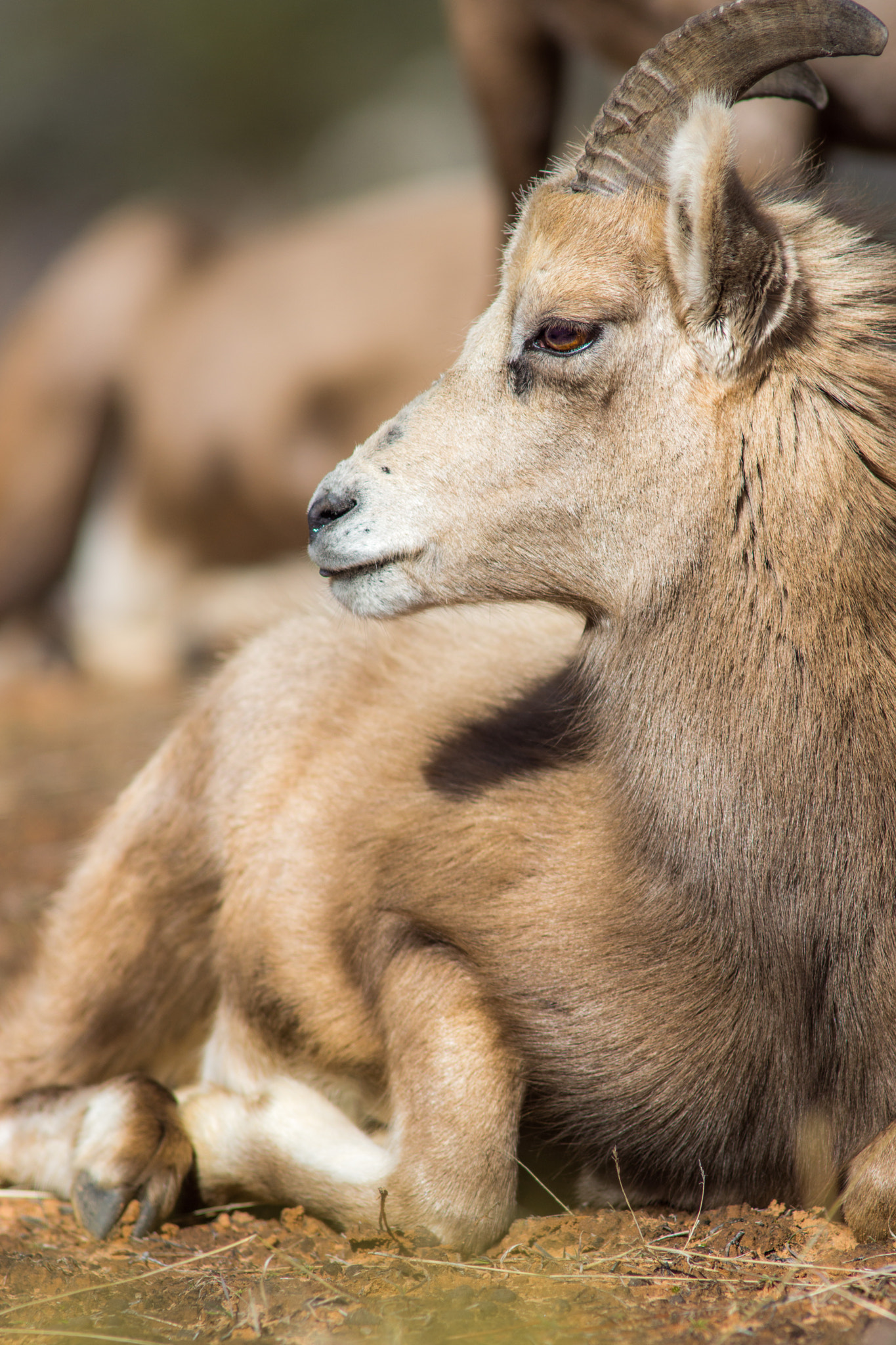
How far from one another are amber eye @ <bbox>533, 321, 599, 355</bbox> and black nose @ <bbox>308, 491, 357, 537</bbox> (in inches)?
21.0

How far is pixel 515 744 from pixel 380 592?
518 millimetres

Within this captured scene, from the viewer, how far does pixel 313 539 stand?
330cm

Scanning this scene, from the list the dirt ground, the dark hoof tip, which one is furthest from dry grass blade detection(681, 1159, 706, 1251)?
the dark hoof tip

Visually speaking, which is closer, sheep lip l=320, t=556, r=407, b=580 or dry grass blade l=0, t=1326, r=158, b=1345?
dry grass blade l=0, t=1326, r=158, b=1345

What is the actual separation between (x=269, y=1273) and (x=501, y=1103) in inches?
22.9

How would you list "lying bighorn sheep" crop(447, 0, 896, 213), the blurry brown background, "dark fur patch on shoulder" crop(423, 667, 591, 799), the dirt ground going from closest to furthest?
the dirt ground < "dark fur patch on shoulder" crop(423, 667, 591, 799) < "lying bighorn sheep" crop(447, 0, 896, 213) < the blurry brown background

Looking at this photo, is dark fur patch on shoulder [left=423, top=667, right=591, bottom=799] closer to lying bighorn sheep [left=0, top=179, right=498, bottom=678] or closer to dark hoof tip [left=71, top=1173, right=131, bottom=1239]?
dark hoof tip [left=71, top=1173, right=131, bottom=1239]

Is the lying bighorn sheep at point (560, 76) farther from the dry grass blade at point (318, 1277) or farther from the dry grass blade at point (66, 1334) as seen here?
the dry grass blade at point (66, 1334)

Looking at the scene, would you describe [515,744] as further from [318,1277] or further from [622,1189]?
[318,1277]

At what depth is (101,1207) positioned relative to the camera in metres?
3.43

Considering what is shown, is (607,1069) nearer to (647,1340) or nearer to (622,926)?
(622,926)

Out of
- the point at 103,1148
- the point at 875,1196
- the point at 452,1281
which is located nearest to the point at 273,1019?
the point at 103,1148

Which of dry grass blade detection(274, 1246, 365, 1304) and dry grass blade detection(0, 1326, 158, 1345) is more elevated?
dry grass blade detection(0, 1326, 158, 1345)

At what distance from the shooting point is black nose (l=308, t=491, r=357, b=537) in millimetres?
3260
